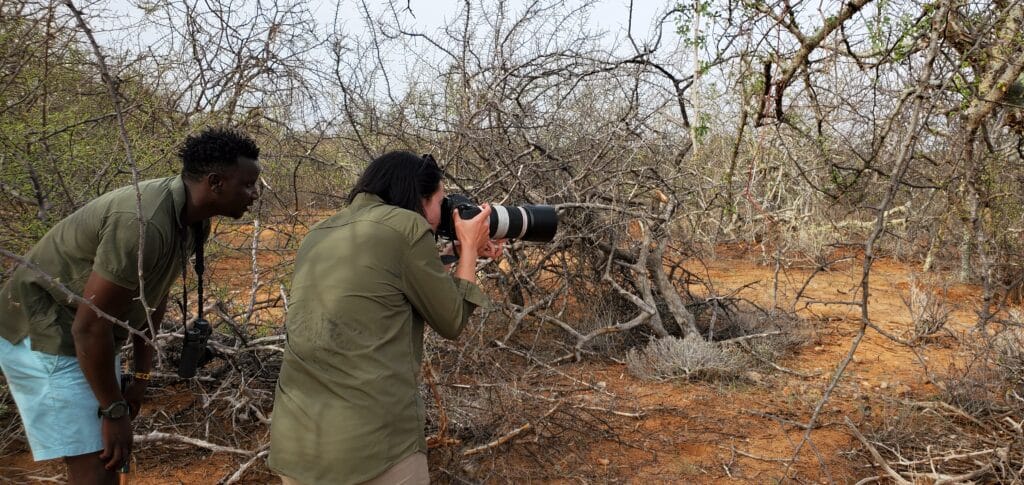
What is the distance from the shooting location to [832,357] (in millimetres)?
5145

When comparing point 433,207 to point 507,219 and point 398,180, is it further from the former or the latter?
point 507,219

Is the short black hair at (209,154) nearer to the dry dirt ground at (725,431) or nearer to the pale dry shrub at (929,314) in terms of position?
the dry dirt ground at (725,431)

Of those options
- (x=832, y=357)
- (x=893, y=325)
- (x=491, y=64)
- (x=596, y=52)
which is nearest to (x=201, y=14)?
(x=491, y=64)

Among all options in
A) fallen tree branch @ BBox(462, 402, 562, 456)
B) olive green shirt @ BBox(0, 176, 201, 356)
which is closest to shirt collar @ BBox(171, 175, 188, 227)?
olive green shirt @ BBox(0, 176, 201, 356)

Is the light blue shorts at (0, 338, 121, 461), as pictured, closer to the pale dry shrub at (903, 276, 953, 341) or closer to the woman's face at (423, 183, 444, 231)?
the woman's face at (423, 183, 444, 231)

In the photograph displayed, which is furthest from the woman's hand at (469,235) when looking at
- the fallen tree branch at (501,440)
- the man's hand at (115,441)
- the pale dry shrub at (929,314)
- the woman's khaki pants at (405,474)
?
the pale dry shrub at (929,314)

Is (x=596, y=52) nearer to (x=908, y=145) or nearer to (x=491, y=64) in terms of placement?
(x=491, y=64)

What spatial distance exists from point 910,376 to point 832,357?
578mm

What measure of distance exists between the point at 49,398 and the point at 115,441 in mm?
200

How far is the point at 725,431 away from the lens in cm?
371

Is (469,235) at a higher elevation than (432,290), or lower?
higher

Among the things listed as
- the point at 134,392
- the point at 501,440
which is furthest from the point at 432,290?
the point at 501,440

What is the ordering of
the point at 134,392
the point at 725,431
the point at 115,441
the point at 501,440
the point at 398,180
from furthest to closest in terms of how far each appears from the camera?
the point at 725,431 → the point at 501,440 → the point at 134,392 → the point at 115,441 → the point at 398,180

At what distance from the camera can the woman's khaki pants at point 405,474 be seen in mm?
1658
